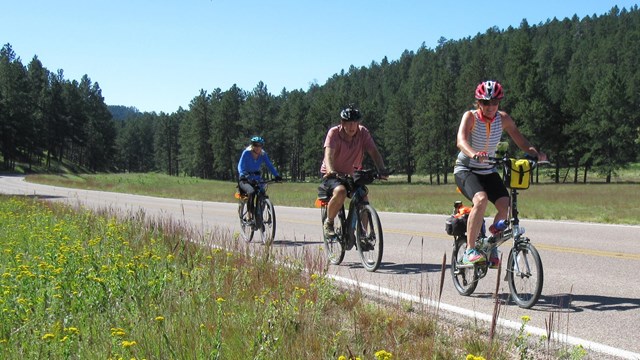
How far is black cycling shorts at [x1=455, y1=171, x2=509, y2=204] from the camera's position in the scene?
5695mm

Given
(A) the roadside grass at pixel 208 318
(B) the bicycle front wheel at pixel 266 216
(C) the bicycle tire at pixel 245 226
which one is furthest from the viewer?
(C) the bicycle tire at pixel 245 226

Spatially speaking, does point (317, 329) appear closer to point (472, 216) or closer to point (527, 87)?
point (472, 216)

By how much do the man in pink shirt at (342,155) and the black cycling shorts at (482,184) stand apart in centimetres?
194

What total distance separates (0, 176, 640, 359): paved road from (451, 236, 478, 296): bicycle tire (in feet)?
0.33

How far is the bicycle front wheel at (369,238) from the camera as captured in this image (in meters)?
7.45

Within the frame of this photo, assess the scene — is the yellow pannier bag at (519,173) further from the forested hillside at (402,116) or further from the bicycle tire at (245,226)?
the forested hillside at (402,116)

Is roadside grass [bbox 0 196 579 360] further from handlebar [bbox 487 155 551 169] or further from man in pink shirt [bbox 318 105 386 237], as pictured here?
handlebar [bbox 487 155 551 169]

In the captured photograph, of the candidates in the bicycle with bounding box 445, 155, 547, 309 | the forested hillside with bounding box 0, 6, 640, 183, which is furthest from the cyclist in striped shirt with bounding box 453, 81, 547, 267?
the forested hillside with bounding box 0, 6, 640, 183

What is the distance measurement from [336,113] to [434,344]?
90.2m

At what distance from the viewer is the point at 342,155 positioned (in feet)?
25.8

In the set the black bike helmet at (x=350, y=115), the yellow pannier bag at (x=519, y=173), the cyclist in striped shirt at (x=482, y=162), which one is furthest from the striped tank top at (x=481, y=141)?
the black bike helmet at (x=350, y=115)

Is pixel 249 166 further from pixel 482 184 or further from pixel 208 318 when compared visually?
pixel 208 318

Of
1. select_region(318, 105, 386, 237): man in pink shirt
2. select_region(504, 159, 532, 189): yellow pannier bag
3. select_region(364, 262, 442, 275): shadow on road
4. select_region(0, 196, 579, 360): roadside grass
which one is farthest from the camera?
select_region(318, 105, 386, 237): man in pink shirt

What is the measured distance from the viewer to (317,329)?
400cm
